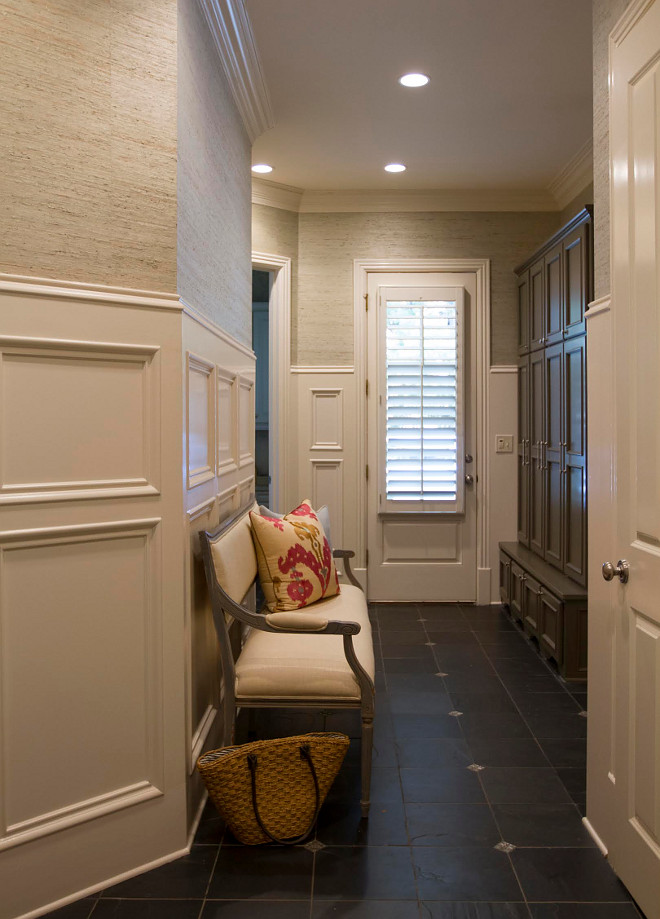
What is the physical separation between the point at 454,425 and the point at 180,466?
11.0 ft

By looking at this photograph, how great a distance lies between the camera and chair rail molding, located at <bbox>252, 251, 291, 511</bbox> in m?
5.20

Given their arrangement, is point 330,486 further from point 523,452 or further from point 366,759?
point 366,759

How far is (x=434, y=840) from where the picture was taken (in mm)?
2371

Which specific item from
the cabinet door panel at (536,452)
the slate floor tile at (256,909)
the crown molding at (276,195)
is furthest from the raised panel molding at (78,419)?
the crown molding at (276,195)

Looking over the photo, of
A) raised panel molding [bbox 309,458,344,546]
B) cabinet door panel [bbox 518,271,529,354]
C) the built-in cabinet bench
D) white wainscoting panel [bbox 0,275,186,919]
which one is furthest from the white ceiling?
the built-in cabinet bench

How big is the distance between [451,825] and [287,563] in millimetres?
1107

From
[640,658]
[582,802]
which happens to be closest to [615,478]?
[640,658]

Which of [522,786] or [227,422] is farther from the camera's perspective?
[227,422]

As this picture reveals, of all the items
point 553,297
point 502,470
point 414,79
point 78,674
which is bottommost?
point 78,674

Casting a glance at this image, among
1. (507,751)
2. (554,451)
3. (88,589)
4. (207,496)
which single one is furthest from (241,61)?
(507,751)

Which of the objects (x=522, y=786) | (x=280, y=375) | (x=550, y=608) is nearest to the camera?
(x=522, y=786)

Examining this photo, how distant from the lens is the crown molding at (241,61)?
2.81 m

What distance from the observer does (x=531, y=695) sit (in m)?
3.63

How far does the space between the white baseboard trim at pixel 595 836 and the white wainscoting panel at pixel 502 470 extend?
9.88 feet
